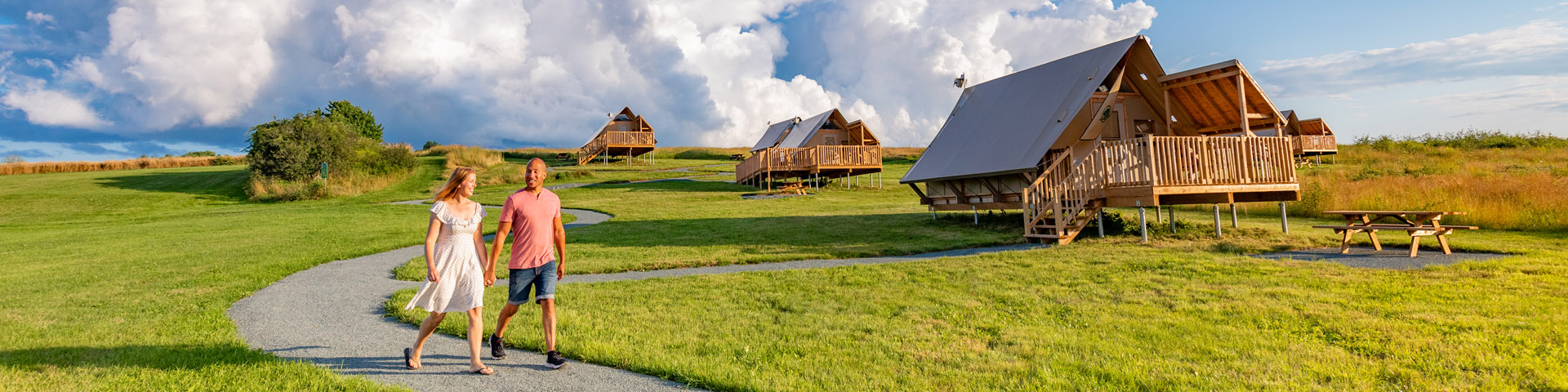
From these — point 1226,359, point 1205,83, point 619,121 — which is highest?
point 619,121

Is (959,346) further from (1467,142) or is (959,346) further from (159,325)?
(1467,142)

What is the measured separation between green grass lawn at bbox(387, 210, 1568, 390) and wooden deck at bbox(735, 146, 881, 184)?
2346 cm

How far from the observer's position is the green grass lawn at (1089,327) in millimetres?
4797

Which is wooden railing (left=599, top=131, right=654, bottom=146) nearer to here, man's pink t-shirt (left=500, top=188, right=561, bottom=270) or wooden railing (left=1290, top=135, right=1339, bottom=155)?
wooden railing (left=1290, top=135, right=1339, bottom=155)

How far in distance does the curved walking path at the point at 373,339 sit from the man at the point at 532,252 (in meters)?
0.29

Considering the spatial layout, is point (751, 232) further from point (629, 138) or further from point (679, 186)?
point (629, 138)

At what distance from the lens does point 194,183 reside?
40.2 m

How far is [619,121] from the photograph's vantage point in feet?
182

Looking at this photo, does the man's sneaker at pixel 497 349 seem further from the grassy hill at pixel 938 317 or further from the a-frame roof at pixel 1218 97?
the a-frame roof at pixel 1218 97

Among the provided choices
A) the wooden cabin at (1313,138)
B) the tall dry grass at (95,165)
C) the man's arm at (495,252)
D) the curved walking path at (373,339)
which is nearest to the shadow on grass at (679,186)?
the curved walking path at (373,339)

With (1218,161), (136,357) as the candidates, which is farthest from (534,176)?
(1218,161)

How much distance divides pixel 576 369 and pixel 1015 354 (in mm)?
3419

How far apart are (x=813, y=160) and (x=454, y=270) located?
2862cm

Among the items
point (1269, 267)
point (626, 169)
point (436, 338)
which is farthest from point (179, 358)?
point (626, 169)
